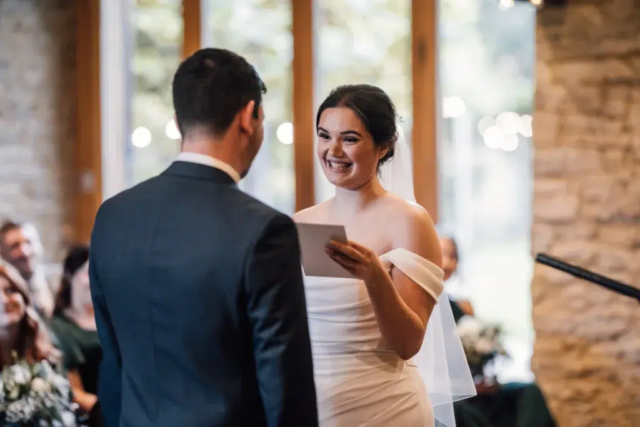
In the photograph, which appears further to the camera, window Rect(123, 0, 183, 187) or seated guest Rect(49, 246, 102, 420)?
window Rect(123, 0, 183, 187)

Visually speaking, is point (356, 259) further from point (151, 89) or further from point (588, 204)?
point (151, 89)

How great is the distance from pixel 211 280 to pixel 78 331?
2.43m

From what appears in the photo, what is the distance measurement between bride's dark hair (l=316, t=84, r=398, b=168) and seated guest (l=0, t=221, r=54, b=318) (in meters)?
2.53

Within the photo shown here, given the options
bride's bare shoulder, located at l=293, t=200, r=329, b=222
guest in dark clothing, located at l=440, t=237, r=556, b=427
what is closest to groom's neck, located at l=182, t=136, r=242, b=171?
bride's bare shoulder, located at l=293, t=200, r=329, b=222

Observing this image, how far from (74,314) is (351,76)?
209 cm

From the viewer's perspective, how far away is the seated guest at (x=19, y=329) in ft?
11.6

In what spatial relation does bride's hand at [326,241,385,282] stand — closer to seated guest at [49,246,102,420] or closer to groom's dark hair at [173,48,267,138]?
groom's dark hair at [173,48,267,138]

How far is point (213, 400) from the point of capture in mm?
1395

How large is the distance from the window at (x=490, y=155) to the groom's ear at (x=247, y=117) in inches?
121

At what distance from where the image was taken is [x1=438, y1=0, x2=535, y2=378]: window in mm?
4418

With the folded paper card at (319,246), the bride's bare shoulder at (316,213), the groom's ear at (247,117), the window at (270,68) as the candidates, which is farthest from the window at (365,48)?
the groom's ear at (247,117)

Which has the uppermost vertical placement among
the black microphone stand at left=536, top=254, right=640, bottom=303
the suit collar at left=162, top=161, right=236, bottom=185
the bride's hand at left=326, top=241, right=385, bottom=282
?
the suit collar at left=162, top=161, right=236, bottom=185

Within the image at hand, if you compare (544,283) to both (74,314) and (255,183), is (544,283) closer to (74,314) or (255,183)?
(255,183)

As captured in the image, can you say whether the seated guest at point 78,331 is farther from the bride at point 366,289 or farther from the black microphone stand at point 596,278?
the black microphone stand at point 596,278
